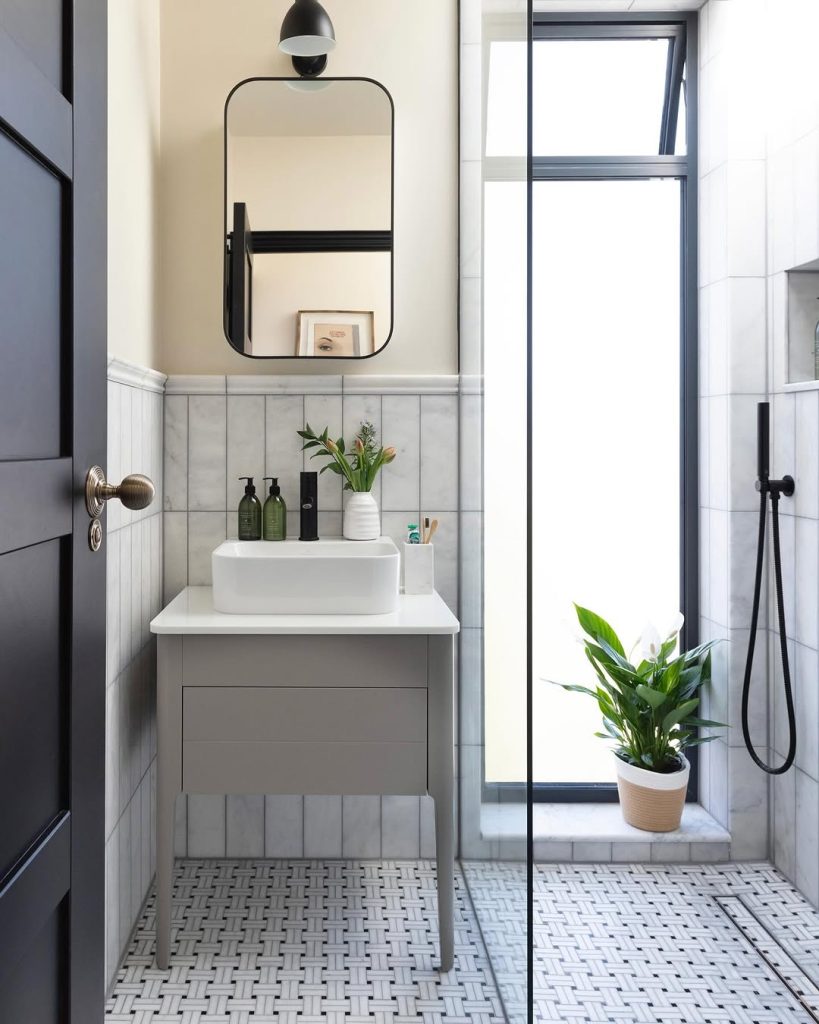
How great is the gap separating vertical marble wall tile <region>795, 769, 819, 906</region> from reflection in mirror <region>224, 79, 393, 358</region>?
1.64 metres

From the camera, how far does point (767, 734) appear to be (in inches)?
88.4

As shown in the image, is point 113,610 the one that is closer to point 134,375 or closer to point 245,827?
point 134,375

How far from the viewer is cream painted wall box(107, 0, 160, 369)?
5.67 ft

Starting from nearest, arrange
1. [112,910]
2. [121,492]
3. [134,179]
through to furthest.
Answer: [121,492]
[112,910]
[134,179]

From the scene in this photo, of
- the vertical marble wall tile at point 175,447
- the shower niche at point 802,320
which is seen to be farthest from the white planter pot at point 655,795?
the vertical marble wall tile at point 175,447

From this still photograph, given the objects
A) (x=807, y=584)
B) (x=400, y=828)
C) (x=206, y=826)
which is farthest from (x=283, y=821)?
(x=807, y=584)

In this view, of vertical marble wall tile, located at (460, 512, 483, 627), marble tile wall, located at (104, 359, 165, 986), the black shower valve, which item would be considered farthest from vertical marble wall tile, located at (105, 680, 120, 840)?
the black shower valve

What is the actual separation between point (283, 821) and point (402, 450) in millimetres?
1095

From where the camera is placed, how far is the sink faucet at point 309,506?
2.15 meters

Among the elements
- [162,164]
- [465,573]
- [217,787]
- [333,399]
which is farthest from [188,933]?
[162,164]

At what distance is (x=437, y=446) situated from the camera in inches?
88.1

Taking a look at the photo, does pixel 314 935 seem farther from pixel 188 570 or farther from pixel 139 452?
pixel 139 452

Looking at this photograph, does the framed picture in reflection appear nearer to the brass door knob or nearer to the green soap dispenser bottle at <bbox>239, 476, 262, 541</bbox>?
the green soap dispenser bottle at <bbox>239, 476, 262, 541</bbox>

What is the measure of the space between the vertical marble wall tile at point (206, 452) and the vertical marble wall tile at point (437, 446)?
56 centimetres
